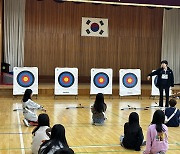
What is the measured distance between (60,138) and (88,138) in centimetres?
270

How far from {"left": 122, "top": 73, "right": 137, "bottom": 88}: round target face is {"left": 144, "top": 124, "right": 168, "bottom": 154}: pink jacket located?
8.19m

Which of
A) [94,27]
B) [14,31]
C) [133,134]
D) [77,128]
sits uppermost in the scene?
[94,27]

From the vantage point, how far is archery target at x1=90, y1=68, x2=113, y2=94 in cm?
1264

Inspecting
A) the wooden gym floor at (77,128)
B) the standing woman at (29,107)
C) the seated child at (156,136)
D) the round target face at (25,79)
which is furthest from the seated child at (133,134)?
the round target face at (25,79)

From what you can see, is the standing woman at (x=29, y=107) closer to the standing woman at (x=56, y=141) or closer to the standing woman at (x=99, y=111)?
the standing woman at (x=99, y=111)

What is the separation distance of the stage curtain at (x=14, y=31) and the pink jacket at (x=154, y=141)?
1019 centimetres

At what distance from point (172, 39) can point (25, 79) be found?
713cm

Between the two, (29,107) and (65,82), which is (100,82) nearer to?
(65,82)

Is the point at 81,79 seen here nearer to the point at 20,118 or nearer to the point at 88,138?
the point at 20,118

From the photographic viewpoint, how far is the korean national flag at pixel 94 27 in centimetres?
1483

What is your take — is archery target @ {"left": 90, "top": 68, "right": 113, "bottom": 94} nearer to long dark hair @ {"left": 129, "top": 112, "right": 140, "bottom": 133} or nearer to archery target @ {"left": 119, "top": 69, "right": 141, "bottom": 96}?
archery target @ {"left": 119, "top": 69, "right": 141, "bottom": 96}

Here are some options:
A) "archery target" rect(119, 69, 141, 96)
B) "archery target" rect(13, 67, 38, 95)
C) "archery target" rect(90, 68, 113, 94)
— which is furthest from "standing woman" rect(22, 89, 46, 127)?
"archery target" rect(119, 69, 141, 96)

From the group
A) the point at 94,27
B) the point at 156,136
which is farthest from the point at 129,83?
the point at 156,136

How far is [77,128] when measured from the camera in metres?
7.23
